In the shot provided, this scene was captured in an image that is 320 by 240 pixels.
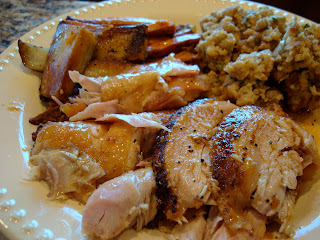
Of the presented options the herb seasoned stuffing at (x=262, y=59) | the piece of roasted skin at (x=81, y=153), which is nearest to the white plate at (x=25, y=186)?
the piece of roasted skin at (x=81, y=153)

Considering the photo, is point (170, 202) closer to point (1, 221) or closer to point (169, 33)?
point (1, 221)

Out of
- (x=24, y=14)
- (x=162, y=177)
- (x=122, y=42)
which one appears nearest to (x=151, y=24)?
(x=122, y=42)

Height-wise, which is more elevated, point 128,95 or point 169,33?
point 169,33

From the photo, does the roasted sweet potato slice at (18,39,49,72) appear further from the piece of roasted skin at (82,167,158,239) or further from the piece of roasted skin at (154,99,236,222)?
the piece of roasted skin at (82,167,158,239)

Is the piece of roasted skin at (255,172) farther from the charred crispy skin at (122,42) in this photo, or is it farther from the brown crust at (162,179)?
the charred crispy skin at (122,42)

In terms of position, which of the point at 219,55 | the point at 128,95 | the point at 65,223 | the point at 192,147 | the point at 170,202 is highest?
the point at 219,55

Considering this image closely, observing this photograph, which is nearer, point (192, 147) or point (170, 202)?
point (170, 202)

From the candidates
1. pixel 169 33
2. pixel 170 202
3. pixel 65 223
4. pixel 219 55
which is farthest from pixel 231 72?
pixel 65 223
